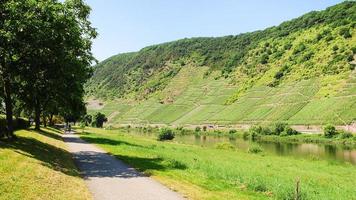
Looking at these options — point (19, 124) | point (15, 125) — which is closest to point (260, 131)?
point (19, 124)

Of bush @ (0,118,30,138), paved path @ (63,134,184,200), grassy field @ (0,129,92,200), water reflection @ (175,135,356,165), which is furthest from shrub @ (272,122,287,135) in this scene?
grassy field @ (0,129,92,200)

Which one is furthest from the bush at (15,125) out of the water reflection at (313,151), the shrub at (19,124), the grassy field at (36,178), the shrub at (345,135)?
the shrub at (345,135)

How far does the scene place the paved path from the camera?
810 inches

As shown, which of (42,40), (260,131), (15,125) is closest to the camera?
(42,40)

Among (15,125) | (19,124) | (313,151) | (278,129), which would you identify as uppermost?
(278,129)

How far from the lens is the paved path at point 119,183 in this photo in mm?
20578

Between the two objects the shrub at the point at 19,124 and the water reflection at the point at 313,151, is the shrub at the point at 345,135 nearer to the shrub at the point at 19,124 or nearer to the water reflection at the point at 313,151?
the water reflection at the point at 313,151

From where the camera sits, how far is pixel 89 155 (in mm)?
40219

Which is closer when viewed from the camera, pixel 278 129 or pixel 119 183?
pixel 119 183

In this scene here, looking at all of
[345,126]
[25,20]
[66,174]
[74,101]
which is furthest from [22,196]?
[345,126]

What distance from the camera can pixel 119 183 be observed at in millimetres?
24031

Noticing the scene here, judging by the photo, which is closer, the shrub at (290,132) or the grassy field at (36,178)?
the grassy field at (36,178)

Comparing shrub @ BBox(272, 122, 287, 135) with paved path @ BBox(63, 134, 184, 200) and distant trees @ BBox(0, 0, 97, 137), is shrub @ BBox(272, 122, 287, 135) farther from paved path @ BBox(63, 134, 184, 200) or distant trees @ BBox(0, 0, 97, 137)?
paved path @ BBox(63, 134, 184, 200)

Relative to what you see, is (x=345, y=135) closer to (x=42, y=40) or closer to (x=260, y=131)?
(x=260, y=131)
